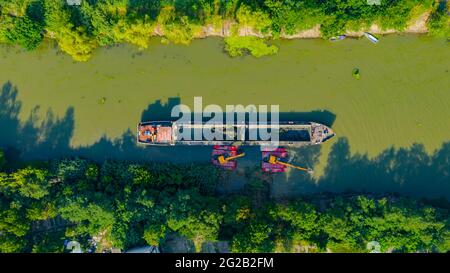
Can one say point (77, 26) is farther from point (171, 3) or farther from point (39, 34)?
point (171, 3)

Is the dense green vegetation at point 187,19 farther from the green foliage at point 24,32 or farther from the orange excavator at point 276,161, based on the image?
the orange excavator at point 276,161

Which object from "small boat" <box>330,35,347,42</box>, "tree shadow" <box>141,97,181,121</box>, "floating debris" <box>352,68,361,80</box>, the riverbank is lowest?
"tree shadow" <box>141,97,181,121</box>

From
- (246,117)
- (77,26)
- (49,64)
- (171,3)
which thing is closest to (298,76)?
(246,117)

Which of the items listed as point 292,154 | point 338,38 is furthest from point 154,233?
point 338,38

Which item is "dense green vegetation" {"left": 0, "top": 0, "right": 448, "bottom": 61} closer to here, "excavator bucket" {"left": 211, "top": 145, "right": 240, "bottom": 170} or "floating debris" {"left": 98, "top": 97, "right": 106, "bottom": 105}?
"floating debris" {"left": 98, "top": 97, "right": 106, "bottom": 105}

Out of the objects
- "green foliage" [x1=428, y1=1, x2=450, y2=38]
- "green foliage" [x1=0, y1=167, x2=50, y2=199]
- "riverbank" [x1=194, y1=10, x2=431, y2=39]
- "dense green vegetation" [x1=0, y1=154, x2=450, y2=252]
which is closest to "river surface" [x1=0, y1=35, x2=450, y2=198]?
"riverbank" [x1=194, y1=10, x2=431, y2=39]
